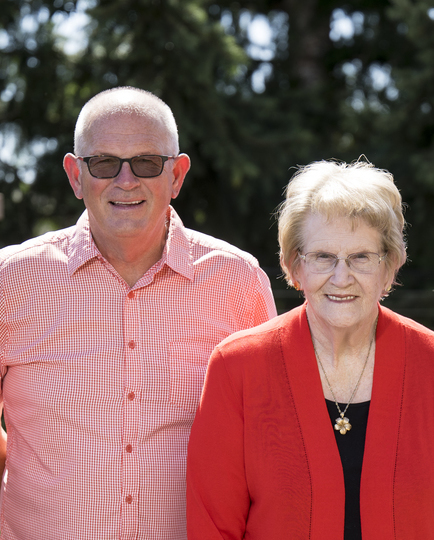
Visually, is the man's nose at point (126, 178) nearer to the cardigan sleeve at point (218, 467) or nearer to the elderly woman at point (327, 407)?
the elderly woman at point (327, 407)

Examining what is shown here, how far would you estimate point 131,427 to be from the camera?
A: 201 cm

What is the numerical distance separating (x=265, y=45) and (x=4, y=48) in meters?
3.16

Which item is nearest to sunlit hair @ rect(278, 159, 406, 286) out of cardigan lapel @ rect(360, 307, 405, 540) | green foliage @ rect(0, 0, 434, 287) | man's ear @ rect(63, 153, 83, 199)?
cardigan lapel @ rect(360, 307, 405, 540)

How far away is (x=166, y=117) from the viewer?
2.23m

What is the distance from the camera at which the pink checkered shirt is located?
78.7 inches

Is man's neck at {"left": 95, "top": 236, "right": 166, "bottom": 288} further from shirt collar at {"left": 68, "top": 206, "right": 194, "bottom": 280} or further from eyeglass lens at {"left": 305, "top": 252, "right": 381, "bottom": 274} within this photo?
eyeglass lens at {"left": 305, "top": 252, "right": 381, "bottom": 274}

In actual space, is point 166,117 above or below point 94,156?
above

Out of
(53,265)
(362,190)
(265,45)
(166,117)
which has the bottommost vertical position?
(53,265)

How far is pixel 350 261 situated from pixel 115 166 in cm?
85

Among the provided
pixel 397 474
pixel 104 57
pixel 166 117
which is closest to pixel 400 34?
pixel 104 57

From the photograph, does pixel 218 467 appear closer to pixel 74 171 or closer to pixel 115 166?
pixel 115 166

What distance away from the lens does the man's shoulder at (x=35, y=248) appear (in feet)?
7.09

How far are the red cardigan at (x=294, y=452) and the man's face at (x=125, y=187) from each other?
0.52 metres

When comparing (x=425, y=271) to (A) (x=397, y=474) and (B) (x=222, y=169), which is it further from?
(A) (x=397, y=474)
